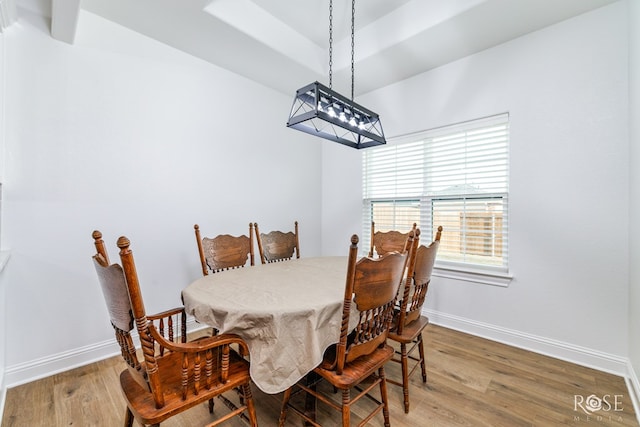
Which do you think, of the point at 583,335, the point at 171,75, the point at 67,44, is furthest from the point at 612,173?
the point at 67,44

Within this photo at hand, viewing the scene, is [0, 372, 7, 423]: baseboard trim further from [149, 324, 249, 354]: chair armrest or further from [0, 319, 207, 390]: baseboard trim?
[149, 324, 249, 354]: chair armrest

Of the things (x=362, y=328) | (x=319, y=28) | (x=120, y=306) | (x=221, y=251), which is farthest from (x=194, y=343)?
(x=319, y=28)

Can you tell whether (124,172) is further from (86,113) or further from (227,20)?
(227,20)

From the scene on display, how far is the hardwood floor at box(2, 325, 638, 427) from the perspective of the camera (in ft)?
5.41

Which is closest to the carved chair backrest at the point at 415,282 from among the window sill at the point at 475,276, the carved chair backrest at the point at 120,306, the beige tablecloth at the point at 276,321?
the beige tablecloth at the point at 276,321

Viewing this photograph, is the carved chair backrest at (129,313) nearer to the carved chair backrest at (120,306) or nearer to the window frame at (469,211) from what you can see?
the carved chair backrest at (120,306)

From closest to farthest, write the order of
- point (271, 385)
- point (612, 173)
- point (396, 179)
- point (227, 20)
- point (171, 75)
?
point (271, 385), point (612, 173), point (227, 20), point (171, 75), point (396, 179)

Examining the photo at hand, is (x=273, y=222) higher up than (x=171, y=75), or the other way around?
(x=171, y=75)

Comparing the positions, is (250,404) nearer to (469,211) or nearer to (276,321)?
(276,321)

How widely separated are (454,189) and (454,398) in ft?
6.31

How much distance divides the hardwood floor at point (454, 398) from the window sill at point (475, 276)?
640 millimetres

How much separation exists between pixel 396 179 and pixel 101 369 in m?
3.31

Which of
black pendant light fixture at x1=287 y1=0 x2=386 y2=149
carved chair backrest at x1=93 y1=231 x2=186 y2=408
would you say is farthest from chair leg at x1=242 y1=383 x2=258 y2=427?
black pendant light fixture at x1=287 y1=0 x2=386 y2=149

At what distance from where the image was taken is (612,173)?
214 centimetres
